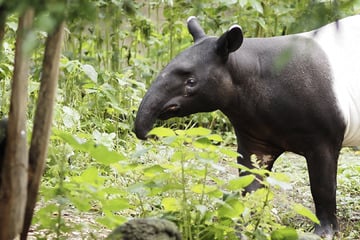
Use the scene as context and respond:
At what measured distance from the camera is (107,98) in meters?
7.02

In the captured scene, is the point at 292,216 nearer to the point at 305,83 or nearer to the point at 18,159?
the point at 305,83

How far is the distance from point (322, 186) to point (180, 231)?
1508mm

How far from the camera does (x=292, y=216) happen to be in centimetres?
507

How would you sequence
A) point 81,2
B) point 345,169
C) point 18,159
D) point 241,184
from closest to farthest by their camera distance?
point 81,2 → point 18,159 → point 241,184 → point 345,169

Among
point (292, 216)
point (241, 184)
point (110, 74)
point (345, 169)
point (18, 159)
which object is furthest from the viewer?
point (110, 74)

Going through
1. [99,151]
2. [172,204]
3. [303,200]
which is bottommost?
[303,200]

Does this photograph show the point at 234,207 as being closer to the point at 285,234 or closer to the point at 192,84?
the point at 285,234

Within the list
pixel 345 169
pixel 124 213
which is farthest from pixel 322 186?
pixel 345 169

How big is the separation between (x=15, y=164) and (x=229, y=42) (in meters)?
2.18

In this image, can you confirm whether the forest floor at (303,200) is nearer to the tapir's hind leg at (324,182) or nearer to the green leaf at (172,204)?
the tapir's hind leg at (324,182)

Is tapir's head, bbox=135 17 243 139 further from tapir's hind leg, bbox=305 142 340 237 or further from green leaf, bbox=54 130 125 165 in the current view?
green leaf, bbox=54 130 125 165

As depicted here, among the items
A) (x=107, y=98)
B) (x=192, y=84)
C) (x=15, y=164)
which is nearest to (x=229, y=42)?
(x=192, y=84)

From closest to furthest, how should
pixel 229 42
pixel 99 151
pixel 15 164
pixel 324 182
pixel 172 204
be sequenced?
pixel 15 164, pixel 99 151, pixel 172 204, pixel 229 42, pixel 324 182

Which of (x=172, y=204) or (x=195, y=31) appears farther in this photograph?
(x=195, y=31)
